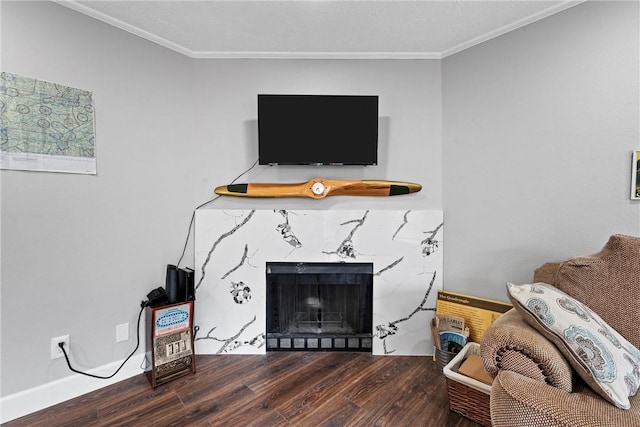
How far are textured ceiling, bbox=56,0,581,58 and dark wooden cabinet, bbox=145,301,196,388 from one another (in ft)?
5.94

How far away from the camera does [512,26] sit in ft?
5.93

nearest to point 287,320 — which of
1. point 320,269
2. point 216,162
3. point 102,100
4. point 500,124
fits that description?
point 320,269

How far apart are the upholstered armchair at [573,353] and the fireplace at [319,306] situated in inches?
42.0

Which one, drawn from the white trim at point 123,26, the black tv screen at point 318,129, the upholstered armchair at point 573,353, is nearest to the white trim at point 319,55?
the white trim at point 123,26

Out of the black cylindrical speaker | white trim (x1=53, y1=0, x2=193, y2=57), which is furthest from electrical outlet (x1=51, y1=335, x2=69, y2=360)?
white trim (x1=53, y1=0, x2=193, y2=57)

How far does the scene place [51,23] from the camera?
1556 mm

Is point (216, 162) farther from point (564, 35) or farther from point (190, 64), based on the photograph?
point (564, 35)

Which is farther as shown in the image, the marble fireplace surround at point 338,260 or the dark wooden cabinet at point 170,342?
the marble fireplace surround at point 338,260

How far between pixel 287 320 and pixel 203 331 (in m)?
0.63

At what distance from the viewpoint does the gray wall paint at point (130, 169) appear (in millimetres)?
1504

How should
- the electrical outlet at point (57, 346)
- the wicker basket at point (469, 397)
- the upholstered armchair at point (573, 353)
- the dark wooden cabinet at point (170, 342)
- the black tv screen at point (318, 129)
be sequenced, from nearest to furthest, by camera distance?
1. the upholstered armchair at point (573, 353)
2. the wicker basket at point (469, 397)
3. the electrical outlet at point (57, 346)
4. the dark wooden cabinet at point (170, 342)
5. the black tv screen at point (318, 129)

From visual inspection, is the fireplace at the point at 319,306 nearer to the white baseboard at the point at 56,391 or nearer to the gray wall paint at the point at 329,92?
the gray wall paint at the point at 329,92

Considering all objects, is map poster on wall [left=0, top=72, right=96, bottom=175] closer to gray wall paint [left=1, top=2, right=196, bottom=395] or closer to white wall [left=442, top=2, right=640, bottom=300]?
gray wall paint [left=1, top=2, right=196, bottom=395]

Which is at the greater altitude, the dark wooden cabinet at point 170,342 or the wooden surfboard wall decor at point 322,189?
the wooden surfboard wall decor at point 322,189
